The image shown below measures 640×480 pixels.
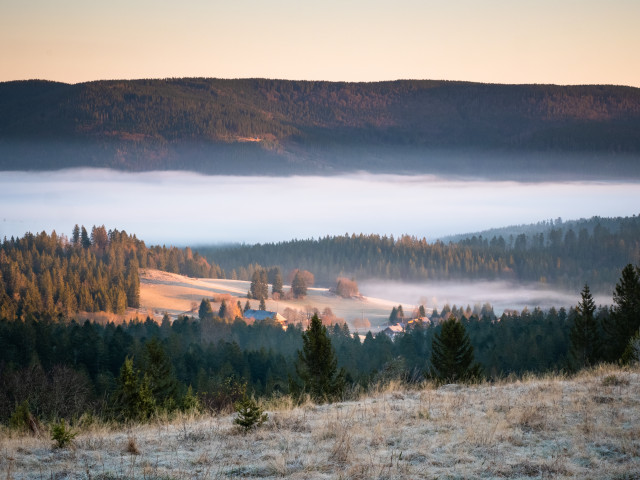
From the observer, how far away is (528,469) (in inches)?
507

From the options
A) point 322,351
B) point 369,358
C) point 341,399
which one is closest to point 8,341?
point 369,358

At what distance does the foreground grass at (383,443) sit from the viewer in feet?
42.3

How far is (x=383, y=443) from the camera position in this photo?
14.8 meters

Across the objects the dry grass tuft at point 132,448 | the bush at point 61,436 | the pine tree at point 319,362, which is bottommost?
the pine tree at point 319,362

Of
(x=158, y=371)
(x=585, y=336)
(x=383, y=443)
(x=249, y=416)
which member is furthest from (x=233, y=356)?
(x=383, y=443)

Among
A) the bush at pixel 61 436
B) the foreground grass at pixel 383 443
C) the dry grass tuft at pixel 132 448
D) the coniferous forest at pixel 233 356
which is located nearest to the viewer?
the foreground grass at pixel 383 443

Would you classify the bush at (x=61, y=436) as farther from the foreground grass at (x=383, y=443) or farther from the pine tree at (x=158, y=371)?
the pine tree at (x=158, y=371)

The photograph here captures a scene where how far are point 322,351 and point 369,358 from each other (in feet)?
352

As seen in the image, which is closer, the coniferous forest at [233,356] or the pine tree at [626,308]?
the coniferous forest at [233,356]

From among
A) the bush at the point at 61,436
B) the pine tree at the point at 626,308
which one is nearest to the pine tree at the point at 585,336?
the pine tree at the point at 626,308

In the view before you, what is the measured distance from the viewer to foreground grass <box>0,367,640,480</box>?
12.9m

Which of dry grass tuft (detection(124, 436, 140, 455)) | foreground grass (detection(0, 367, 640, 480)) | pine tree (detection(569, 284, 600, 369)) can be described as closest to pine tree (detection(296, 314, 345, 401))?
foreground grass (detection(0, 367, 640, 480))

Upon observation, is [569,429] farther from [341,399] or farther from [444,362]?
[444,362]

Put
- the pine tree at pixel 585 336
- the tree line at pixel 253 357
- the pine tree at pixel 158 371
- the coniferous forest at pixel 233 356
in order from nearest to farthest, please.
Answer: the tree line at pixel 253 357 → the coniferous forest at pixel 233 356 → the pine tree at pixel 158 371 → the pine tree at pixel 585 336
